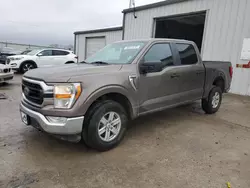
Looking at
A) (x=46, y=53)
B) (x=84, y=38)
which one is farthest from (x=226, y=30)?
(x=84, y=38)

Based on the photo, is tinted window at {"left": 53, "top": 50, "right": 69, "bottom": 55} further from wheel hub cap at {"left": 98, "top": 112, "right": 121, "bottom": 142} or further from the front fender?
wheel hub cap at {"left": 98, "top": 112, "right": 121, "bottom": 142}

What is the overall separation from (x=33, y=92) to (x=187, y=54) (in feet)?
10.6

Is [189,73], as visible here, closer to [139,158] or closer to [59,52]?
[139,158]

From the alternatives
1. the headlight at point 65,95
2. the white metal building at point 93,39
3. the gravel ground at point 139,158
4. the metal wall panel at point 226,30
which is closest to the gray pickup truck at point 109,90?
the headlight at point 65,95

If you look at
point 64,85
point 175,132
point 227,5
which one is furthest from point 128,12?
point 64,85

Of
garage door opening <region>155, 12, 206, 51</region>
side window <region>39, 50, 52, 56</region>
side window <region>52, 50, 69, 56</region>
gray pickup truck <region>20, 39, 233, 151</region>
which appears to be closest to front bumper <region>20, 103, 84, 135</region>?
gray pickup truck <region>20, 39, 233, 151</region>

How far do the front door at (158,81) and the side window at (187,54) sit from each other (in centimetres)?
34

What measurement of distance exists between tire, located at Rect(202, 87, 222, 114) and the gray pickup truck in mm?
702

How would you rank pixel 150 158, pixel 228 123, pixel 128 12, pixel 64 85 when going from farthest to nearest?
pixel 128 12 < pixel 228 123 < pixel 150 158 < pixel 64 85

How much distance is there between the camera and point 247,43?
7.57 meters

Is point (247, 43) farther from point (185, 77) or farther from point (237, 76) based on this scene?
point (185, 77)

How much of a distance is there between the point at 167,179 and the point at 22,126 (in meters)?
2.98

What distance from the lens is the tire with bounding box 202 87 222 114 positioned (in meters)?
5.14

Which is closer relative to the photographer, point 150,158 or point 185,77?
point 150,158
